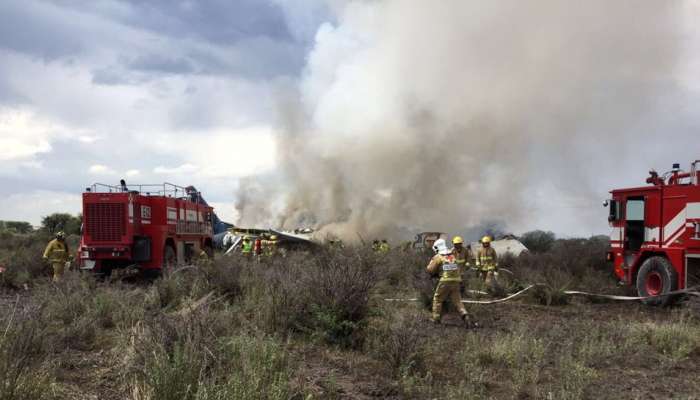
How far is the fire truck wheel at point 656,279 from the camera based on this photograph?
1188 cm

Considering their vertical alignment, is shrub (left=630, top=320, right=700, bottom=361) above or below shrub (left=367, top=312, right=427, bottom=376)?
below

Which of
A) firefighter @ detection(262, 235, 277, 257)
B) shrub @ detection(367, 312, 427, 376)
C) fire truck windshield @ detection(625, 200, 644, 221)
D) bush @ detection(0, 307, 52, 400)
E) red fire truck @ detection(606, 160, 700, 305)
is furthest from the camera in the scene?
firefighter @ detection(262, 235, 277, 257)

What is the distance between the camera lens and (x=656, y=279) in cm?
1253

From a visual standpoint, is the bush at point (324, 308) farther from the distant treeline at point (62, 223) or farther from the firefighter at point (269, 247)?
the distant treeline at point (62, 223)

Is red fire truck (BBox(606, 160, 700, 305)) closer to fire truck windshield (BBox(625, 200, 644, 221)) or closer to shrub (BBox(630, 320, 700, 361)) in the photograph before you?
fire truck windshield (BBox(625, 200, 644, 221))

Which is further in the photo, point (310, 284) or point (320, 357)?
point (310, 284)

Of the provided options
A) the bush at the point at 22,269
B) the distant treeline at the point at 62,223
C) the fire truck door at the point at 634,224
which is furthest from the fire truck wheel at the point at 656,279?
the distant treeline at the point at 62,223

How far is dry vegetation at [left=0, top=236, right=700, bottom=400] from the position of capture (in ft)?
15.9

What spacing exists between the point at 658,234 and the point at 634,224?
101 cm

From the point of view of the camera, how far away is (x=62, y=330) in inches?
285

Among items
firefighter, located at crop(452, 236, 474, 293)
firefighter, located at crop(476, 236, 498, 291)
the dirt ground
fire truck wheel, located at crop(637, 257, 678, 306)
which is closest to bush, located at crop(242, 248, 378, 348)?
the dirt ground

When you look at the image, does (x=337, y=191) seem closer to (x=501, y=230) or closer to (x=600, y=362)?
(x=501, y=230)

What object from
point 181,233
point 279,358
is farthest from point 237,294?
point 181,233

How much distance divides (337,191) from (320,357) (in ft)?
100
